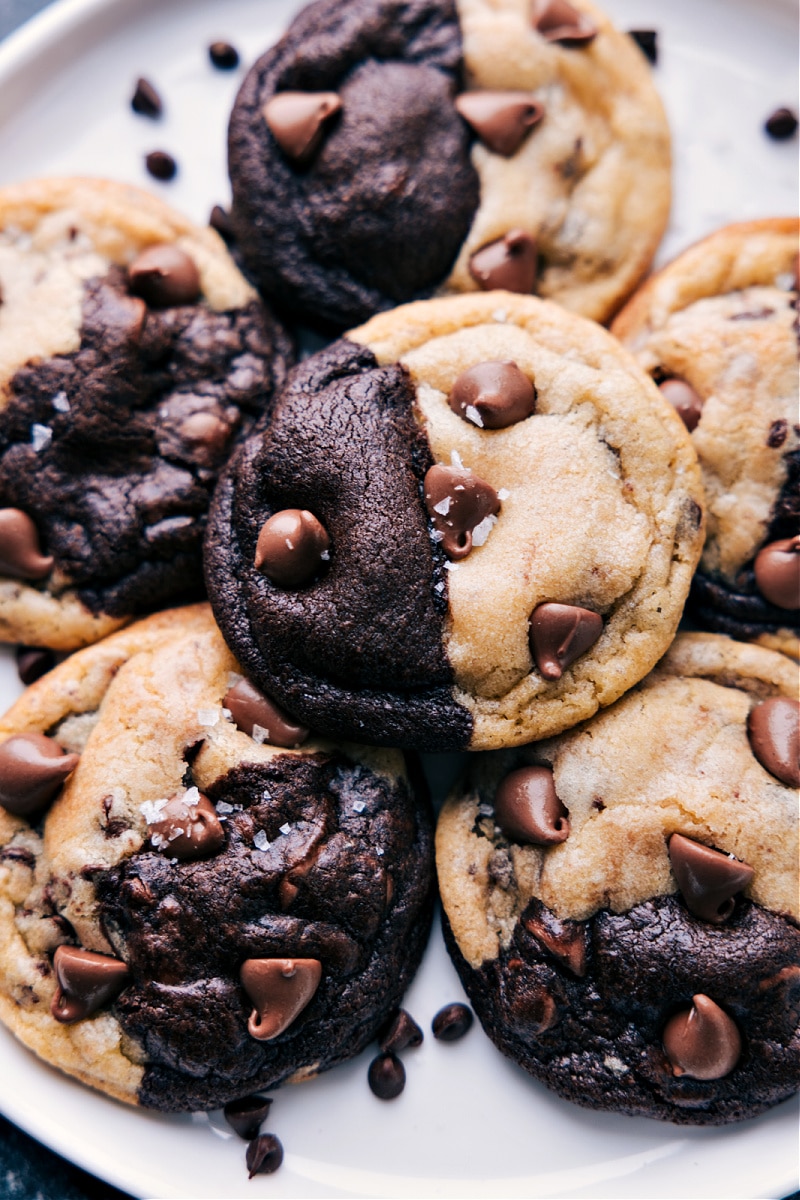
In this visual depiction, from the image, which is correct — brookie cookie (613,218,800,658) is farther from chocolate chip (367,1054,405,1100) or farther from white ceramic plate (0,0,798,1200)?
chocolate chip (367,1054,405,1100)

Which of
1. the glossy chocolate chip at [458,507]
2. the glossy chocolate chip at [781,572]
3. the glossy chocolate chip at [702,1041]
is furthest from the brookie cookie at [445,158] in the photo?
the glossy chocolate chip at [702,1041]

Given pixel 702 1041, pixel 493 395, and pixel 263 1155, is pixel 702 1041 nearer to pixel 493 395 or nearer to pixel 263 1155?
pixel 263 1155

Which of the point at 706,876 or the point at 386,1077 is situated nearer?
the point at 706,876

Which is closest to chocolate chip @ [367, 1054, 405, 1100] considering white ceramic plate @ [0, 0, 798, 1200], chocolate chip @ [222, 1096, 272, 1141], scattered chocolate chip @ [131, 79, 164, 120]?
white ceramic plate @ [0, 0, 798, 1200]

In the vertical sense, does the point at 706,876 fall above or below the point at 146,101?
A: below

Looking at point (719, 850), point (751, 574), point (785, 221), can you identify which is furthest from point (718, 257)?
point (719, 850)

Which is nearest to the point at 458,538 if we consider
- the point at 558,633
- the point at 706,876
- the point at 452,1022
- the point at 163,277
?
the point at 558,633

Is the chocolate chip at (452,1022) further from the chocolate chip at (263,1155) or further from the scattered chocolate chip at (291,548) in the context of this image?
the scattered chocolate chip at (291,548)
